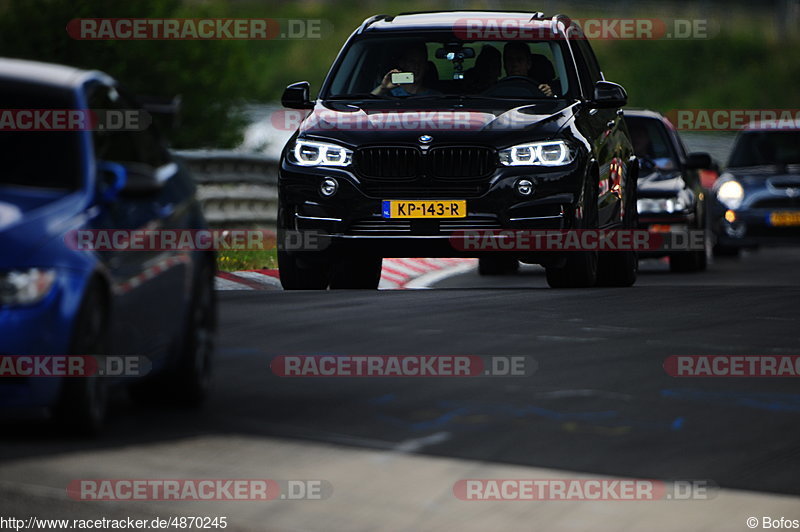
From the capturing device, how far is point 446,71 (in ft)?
51.0

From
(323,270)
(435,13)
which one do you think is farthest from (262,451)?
(435,13)

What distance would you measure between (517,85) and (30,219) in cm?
781

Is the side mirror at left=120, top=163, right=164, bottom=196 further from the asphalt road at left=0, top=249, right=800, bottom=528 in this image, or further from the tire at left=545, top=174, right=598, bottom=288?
the tire at left=545, top=174, right=598, bottom=288

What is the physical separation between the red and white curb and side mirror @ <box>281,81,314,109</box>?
1.45m

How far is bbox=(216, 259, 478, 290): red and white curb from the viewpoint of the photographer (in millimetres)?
16047

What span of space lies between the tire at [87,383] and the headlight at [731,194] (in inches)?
Result: 672

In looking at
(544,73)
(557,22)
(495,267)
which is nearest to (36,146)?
(544,73)

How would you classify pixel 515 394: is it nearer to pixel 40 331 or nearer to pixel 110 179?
pixel 110 179

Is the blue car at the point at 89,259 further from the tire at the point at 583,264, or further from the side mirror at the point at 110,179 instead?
the tire at the point at 583,264

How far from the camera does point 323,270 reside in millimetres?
15258

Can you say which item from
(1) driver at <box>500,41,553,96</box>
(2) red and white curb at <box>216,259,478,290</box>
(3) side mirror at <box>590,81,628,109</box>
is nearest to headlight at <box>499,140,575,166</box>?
(3) side mirror at <box>590,81,628,109</box>

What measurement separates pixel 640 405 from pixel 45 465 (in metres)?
3.01

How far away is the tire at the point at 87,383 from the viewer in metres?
7.80

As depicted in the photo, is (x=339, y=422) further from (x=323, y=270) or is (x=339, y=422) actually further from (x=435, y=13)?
(x=435, y=13)
